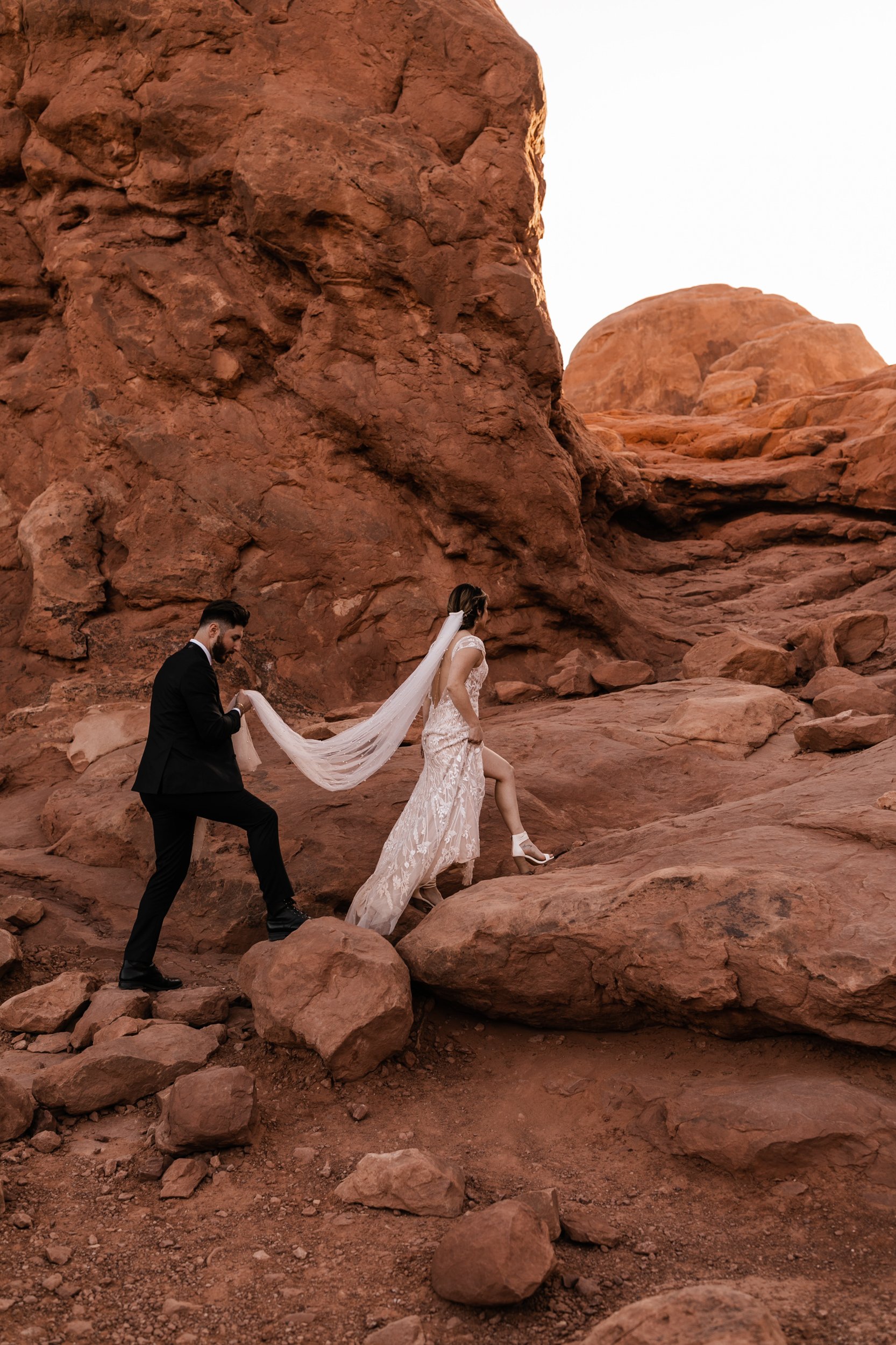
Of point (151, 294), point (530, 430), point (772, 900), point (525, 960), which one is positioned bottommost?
point (525, 960)

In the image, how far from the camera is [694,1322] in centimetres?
235

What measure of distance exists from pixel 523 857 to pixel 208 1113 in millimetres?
2538

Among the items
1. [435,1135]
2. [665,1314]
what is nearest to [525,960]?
[435,1135]

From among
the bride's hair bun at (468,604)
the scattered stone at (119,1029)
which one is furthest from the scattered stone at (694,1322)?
the bride's hair bun at (468,604)

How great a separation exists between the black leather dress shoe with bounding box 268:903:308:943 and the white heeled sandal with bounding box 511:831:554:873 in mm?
1321

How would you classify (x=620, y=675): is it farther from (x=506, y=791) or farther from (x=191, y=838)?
(x=191, y=838)

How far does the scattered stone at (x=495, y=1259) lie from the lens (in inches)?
110

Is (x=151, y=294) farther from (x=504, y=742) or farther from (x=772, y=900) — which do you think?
(x=772, y=900)

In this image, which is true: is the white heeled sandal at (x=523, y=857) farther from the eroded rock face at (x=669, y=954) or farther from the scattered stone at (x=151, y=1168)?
the scattered stone at (x=151, y=1168)

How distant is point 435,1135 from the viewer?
387 cm

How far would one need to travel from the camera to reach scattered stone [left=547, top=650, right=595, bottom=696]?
28.8ft

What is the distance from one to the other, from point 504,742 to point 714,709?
1.55 m

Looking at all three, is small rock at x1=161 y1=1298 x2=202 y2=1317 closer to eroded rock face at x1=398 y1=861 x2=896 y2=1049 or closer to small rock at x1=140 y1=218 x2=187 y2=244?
eroded rock face at x1=398 y1=861 x2=896 y2=1049

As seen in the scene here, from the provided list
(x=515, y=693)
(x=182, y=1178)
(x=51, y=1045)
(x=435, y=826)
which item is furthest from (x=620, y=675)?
(x=182, y=1178)
